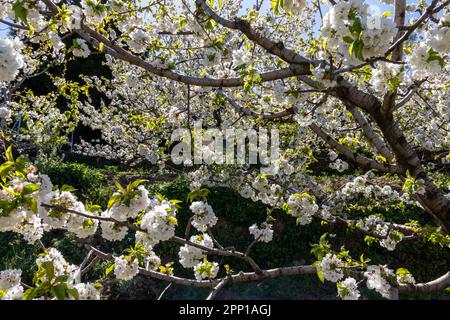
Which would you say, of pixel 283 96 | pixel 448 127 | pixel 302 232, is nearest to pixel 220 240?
pixel 302 232

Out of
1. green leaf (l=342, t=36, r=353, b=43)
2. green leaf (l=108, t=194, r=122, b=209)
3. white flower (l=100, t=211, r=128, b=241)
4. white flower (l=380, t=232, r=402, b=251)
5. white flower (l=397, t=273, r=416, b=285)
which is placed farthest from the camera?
white flower (l=380, t=232, r=402, b=251)

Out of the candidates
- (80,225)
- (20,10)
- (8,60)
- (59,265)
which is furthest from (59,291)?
(20,10)

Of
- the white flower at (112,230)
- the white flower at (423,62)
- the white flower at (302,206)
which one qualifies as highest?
the white flower at (423,62)

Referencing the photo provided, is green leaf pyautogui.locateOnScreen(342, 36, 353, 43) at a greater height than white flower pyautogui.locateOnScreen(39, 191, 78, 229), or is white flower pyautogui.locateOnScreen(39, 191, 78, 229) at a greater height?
green leaf pyautogui.locateOnScreen(342, 36, 353, 43)

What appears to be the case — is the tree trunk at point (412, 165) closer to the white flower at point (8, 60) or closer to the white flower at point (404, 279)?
the white flower at point (404, 279)

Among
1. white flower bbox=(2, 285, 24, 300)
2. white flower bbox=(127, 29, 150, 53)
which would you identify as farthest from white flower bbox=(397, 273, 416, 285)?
white flower bbox=(127, 29, 150, 53)

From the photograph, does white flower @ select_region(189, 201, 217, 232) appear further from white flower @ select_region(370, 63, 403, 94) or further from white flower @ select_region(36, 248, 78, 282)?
white flower @ select_region(370, 63, 403, 94)

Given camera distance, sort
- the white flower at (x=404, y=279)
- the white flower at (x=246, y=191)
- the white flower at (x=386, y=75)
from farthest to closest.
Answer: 1. the white flower at (x=246, y=191)
2. the white flower at (x=404, y=279)
3. the white flower at (x=386, y=75)

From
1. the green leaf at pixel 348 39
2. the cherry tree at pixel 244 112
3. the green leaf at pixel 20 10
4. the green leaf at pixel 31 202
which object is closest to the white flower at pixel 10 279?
the cherry tree at pixel 244 112

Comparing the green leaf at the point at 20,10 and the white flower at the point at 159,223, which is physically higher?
the green leaf at the point at 20,10

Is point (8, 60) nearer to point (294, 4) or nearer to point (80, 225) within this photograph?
point (80, 225)

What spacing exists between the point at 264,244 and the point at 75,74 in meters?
13.9

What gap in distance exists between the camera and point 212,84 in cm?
240
